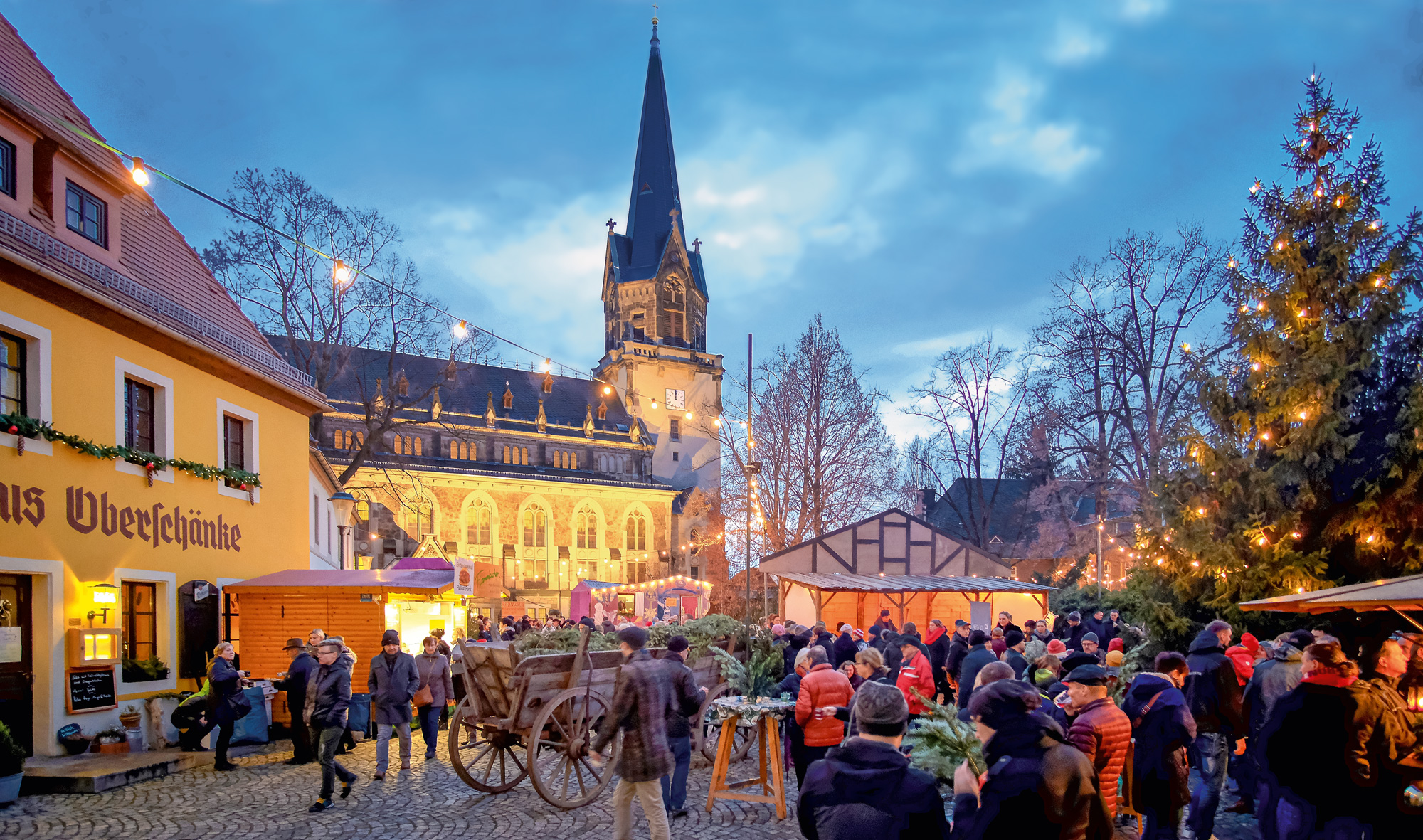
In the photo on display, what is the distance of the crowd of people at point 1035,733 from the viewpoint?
133 inches

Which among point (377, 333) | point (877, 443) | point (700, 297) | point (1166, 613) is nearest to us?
point (1166, 613)

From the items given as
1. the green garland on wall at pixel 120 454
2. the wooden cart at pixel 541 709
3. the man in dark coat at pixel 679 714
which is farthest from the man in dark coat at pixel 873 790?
the green garland on wall at pixel 120 454

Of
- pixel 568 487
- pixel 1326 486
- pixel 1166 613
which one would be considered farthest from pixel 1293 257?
pixel 568 487

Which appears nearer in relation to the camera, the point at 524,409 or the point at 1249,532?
the point at 1249,532

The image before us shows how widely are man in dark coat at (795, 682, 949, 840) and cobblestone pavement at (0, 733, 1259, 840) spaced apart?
4075 millimetres

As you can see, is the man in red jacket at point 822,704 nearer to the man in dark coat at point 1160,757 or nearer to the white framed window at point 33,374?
the man in dark coat at point 1160,757

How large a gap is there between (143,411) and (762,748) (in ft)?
32.7

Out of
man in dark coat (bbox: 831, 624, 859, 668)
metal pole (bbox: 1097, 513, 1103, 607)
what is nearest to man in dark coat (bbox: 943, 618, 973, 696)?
man in dark coat (bbox: 831, 624, 859, 668)

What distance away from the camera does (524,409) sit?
2501 inches

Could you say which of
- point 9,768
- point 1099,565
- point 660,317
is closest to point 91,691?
point 9,768

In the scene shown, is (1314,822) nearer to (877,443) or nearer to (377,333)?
(377,333)

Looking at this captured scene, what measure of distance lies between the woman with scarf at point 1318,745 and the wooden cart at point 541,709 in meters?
4.79

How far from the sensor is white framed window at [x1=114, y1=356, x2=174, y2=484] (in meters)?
12.7

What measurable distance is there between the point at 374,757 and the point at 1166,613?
441 inches
